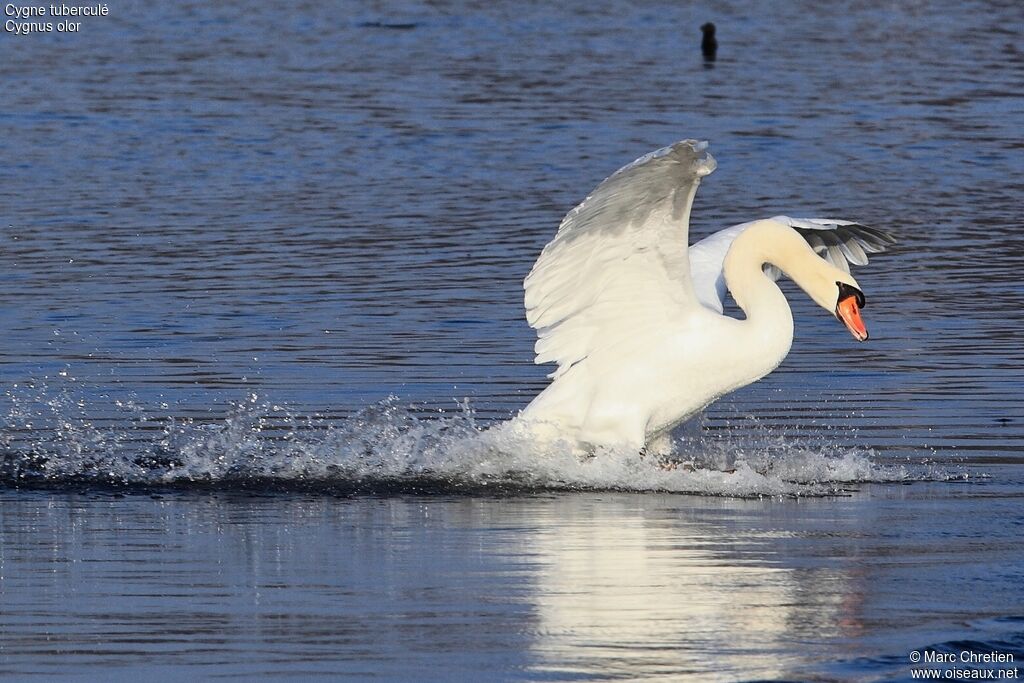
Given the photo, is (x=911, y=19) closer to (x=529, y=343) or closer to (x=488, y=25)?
(x=488, y=25)

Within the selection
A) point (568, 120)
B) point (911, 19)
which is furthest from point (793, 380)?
point (911, 19)

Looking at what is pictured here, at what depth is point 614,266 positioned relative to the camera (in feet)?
29.7

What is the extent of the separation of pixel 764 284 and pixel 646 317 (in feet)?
1.78

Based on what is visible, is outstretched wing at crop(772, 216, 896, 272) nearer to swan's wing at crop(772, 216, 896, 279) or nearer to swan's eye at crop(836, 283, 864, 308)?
swan's wing at crop(772, 216, 896, 279)

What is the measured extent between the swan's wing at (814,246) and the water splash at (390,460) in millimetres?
769

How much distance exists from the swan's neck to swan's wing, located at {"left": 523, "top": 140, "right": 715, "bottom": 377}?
0.83 ft

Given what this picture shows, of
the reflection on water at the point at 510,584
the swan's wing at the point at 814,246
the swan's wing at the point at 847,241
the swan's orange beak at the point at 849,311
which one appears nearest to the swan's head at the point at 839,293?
the swan's orange beak at the point at 849,311

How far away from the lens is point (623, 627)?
6379 mm

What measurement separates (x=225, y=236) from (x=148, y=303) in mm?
2833

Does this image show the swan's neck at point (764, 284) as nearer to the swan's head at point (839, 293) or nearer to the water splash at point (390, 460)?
the swan's head at point (839, 293)

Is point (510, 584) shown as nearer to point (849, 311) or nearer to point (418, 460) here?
point (418, 460)

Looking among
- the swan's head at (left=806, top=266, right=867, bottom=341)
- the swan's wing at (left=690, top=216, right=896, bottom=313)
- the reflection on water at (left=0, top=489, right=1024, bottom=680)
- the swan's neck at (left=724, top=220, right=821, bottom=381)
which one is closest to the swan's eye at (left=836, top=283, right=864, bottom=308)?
the swan's head at (left=806, top=266, right=867, bottom=341)

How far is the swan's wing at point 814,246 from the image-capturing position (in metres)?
9.90

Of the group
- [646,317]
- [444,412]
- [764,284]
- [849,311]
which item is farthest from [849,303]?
[444,412]
